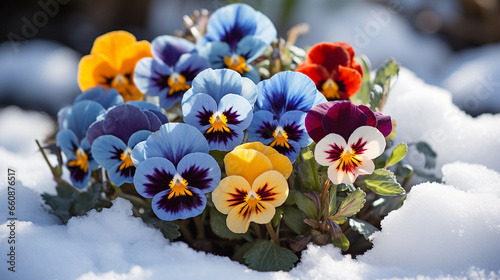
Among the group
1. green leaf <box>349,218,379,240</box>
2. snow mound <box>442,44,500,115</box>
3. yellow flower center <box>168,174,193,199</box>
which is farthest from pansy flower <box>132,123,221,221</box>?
snow mound <box>442,44,500,115</box>

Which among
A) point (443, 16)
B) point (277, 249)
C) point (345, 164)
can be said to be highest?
point (345, 164)

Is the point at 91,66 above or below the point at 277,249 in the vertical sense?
above

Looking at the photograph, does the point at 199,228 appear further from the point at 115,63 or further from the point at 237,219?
the point at 115,63

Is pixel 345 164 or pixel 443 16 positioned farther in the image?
pixel 443 16

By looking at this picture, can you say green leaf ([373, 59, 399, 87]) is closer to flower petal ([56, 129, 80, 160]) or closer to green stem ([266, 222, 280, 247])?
green stem ([266, 222, 280, 247])

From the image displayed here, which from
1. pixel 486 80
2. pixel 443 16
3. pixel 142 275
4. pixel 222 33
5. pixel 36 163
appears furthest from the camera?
pixel 443 16

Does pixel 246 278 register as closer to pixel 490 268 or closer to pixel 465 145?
pixel 490 268

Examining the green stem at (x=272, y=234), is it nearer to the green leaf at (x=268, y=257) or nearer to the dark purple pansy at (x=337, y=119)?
the green leaf at (x=268, y=257)

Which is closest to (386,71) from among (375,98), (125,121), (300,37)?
(375,98)

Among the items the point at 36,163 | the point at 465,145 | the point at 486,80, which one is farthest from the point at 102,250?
the point at 486,80
